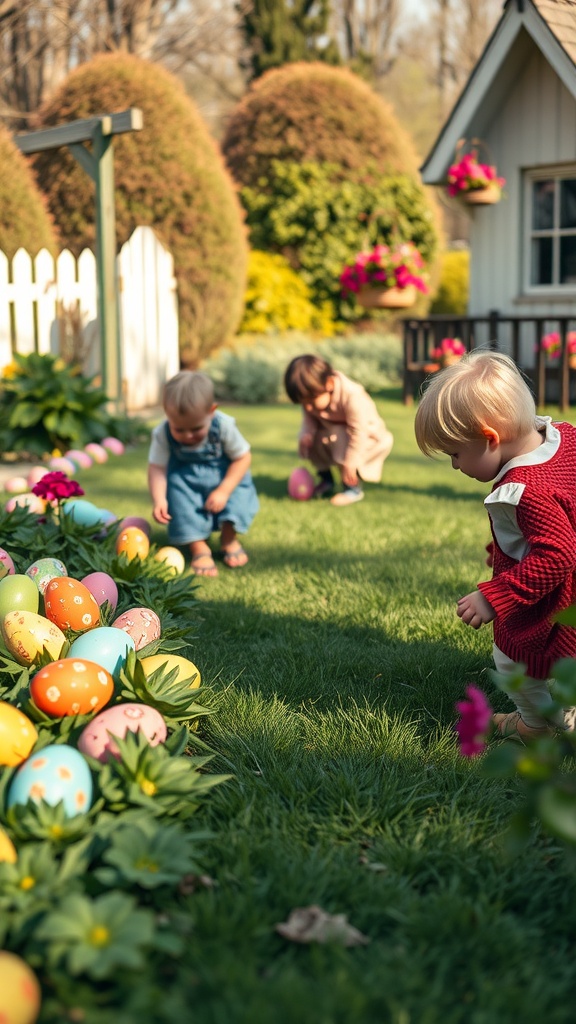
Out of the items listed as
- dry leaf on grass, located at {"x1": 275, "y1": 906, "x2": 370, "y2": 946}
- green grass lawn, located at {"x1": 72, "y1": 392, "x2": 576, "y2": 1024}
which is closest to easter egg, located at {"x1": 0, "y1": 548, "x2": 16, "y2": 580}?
green grass lawn, located at {"x1": 72, "y1": 392, "x2": 576, "y2": 1024}

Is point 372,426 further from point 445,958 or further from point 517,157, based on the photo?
point 517,157

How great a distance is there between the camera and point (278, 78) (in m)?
16.5

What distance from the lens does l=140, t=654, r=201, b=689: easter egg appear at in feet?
8.57

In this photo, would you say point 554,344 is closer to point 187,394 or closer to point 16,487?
point 16,487

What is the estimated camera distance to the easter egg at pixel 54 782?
1969mm

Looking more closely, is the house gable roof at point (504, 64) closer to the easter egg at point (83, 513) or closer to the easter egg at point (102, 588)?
the easter egg at point (83, 513)

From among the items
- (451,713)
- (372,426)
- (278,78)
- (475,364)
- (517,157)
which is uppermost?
(278,78)

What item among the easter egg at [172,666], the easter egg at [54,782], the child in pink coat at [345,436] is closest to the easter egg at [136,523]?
the child in pink coat at [345,436]

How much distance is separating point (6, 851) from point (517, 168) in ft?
34.3

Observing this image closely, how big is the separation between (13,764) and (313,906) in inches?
29.9

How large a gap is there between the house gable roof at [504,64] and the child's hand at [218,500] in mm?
6276

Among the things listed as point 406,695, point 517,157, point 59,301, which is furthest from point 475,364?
point 517,157

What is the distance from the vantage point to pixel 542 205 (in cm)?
1095

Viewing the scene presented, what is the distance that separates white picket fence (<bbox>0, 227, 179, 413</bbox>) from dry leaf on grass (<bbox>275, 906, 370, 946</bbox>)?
6820 mm
